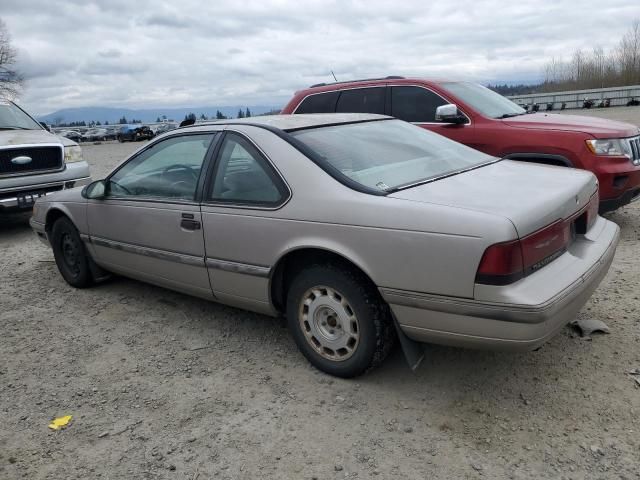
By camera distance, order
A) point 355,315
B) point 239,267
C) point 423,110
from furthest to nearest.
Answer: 1. point 423,110
2. point 239,267
3. point 355,315

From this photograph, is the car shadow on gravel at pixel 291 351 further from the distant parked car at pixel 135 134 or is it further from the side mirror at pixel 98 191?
the distant parked car at pixel 135 134

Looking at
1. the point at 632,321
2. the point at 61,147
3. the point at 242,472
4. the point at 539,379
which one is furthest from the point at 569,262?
the point at 61,147

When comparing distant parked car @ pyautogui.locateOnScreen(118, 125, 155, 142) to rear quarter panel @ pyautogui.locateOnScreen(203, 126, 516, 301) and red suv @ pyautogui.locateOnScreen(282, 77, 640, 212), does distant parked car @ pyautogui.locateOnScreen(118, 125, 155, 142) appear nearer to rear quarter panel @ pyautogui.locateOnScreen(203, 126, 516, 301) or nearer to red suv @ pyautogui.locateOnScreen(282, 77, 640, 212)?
red suv @ pyautogui.locateOnScreen(282, 77, 640, 212)

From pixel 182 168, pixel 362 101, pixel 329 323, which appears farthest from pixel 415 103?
pixel 329 323

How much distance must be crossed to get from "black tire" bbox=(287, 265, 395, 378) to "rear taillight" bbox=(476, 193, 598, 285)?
0.66 meters

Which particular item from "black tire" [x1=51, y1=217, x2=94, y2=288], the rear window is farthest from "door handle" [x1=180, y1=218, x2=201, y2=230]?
the rear window

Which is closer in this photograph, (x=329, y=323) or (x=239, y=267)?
(x=329, y=323)

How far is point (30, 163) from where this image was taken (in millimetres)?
7734

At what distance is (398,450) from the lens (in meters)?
2.59

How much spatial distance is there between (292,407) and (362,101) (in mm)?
4806

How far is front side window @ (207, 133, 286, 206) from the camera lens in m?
3.29

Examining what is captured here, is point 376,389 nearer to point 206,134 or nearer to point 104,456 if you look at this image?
point 104,456

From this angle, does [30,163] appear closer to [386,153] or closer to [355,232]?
[386,153]

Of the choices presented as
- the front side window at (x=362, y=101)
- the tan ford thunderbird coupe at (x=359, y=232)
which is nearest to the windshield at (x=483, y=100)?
the front side window at (x=362, y=101)
